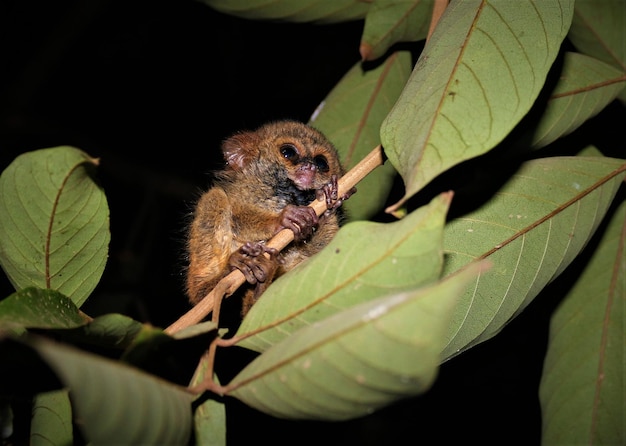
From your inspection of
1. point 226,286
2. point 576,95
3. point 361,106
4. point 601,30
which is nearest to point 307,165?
point 361,106

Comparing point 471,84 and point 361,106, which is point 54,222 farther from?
point 361,106

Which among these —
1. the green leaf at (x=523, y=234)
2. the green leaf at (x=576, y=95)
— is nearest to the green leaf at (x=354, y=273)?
the green leaf at (x=523, y=234)

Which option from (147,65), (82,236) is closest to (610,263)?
(82,236)

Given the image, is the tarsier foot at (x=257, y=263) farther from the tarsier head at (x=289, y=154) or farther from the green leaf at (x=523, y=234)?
the green leaf at (x=523, y=234)

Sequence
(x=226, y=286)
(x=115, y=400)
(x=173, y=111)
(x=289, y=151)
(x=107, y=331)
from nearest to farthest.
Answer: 1. (x=115, y=400)
2. (x=107, y=331)
3. (x=226, y=286)
4. (x=289, y=151)
5. (x=173, y=111)

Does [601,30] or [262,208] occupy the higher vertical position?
[601,30]

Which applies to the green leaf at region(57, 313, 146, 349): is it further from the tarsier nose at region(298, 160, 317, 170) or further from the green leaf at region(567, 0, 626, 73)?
the green leaf at region(567, 0, 626, 73)
